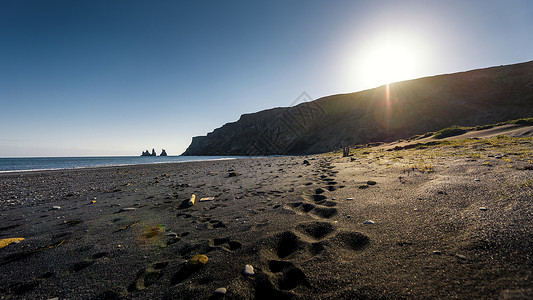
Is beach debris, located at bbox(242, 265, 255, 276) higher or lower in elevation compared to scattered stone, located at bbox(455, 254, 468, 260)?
lower

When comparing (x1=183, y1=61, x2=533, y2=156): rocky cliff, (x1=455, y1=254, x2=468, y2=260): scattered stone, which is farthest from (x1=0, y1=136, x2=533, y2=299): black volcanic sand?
(x1=183, y1=61, x2=533, y2=156): rocky cliff

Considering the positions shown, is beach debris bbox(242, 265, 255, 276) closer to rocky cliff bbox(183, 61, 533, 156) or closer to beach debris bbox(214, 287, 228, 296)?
beach debris bbox(214, 287, 228, 296)

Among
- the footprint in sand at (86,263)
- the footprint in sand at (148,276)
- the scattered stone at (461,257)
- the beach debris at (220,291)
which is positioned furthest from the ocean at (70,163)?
the scattered stone at (461,257)

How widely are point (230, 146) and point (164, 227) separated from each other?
338ft

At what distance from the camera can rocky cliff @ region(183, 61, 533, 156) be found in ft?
134

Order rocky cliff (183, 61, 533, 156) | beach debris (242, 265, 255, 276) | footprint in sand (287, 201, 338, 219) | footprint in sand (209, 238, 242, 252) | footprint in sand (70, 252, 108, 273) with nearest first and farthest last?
beach debris (242, 265, 255, 276) → footprint in sand (70, 252, 108, 273) → footprint in sand (209, 238, 242, 252) → footprint in sand (287, 201, 338, 219) → rocky cliff (183, 61, 533, 156)

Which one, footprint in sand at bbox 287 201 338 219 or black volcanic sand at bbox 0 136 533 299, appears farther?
footprint in sand at bbox 287 201 338 219

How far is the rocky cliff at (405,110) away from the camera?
4091 cm

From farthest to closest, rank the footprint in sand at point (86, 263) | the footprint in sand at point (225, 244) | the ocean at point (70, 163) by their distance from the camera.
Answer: the ocean at point (70, 163) < the footprint in sand at point (225, 244) < the footprint in sand at point (86, 263)

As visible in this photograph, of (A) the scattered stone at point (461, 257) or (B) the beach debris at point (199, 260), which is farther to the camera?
→ (B) the beach debris at point (199, 260)

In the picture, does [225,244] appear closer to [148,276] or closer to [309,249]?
[148,276]

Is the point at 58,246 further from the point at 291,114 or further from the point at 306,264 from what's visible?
the point at 291,114

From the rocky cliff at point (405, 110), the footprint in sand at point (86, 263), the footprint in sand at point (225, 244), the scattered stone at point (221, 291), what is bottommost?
the footprint in sand at point (86, 263)

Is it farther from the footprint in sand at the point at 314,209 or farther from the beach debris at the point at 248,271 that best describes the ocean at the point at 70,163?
the beach debris at the point at 248,271
